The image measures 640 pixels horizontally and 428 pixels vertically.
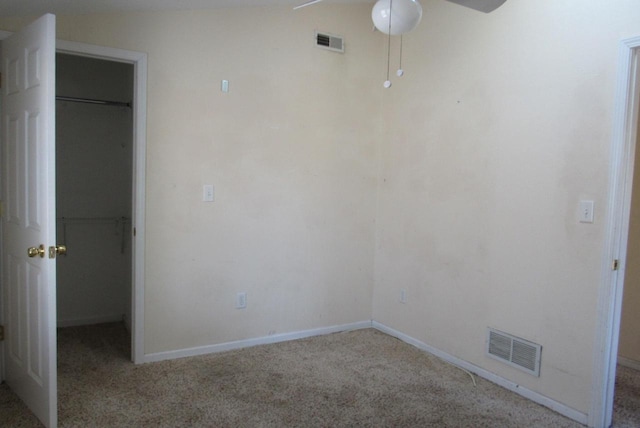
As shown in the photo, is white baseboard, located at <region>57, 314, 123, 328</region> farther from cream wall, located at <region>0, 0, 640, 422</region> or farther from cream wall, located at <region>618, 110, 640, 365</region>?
cream wall, located at <region>618, 110, 640, 365</region>

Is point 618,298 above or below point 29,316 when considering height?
above

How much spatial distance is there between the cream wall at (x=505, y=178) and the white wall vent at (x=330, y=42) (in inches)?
20.2

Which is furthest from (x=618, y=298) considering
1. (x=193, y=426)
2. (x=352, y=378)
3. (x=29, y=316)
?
(x=29, y=316)

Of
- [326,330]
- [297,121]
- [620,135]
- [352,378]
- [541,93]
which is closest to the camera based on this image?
Answer: [620,135]

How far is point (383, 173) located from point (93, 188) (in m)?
2.47

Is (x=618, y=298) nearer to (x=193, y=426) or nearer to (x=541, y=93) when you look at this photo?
(x=541, y=93)

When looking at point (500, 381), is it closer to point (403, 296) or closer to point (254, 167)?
point (403, 296)

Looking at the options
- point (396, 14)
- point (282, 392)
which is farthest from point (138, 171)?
point (396, 14)

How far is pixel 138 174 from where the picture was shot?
292 cm

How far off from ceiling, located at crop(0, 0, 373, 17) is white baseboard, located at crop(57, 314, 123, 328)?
241 centimetres

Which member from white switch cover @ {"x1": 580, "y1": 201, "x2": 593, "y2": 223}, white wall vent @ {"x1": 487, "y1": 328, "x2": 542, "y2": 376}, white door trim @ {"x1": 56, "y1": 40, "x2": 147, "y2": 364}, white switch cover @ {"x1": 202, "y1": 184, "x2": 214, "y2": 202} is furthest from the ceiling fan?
white wall vent @ {"x1": 487, "y1": 328, "x2": 542, "y2": 376}

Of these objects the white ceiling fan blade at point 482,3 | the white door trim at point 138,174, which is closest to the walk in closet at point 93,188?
the white door trim at point 138,174

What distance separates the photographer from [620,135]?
2244 millimetres

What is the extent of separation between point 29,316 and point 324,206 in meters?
2.10
